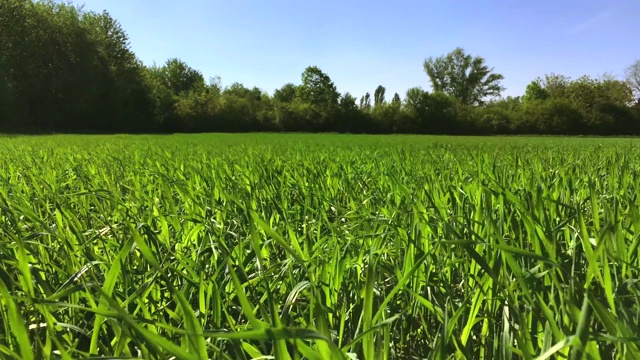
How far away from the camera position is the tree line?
115 feet

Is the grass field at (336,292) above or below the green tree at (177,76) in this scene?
below

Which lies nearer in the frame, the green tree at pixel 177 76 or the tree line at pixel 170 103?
the tree line at pixel 170 103

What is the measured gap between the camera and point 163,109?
4159 cm

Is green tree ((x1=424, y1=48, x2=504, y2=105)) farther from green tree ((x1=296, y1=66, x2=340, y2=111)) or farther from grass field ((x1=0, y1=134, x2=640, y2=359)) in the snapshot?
grass field ((x1=0, y1=134, x2=640, y2=359))

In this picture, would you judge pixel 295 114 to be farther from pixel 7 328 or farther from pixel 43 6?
pixel 7 328

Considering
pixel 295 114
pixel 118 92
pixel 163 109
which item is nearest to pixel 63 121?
pixel 118 92

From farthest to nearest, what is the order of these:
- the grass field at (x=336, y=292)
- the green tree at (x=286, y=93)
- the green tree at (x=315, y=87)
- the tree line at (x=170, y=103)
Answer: the green tree at (x=286, y=93), the green tree at (x=315, y=87), the tree line at (x=170, y=103), the grass field at (x=336, y=292)

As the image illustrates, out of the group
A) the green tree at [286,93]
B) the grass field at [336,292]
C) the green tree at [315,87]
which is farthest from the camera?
the green tree at [286,93]

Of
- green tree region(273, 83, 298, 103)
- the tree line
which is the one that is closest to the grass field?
the tree line

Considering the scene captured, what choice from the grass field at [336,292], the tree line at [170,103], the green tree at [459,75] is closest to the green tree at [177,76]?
the tree line at [170,103]

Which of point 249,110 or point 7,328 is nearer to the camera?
point 7,328

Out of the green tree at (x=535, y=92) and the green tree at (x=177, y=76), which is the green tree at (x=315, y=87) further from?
the green tree at (x=535, y=92)

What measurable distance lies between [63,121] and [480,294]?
4188cm

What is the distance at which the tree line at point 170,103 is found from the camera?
115 ft
